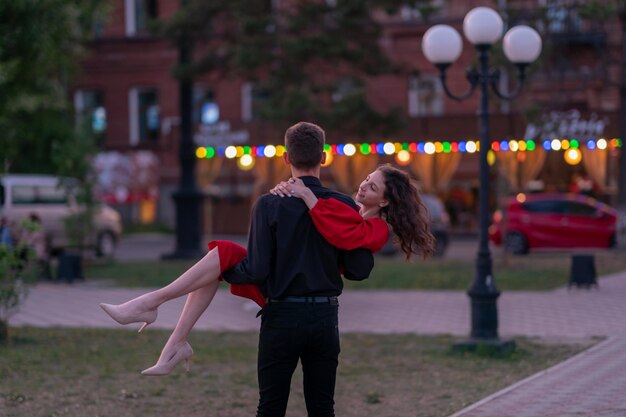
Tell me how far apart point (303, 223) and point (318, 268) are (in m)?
0.23

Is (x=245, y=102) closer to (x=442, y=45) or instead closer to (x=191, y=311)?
(x=442, y=45)

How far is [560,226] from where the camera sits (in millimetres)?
27781

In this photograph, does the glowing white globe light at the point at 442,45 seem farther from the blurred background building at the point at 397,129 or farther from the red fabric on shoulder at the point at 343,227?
the blurred background building at the point at 397,129

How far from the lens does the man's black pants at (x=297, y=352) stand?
5.19 m

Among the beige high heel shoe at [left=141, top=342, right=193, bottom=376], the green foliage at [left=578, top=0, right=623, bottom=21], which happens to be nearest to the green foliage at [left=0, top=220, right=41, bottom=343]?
the beige high heel shoe at [left=141, top=342, right=193, bottom=376]

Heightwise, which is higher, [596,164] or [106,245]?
[596,164]

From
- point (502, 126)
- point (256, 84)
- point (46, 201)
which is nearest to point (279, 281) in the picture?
point (256, 84)

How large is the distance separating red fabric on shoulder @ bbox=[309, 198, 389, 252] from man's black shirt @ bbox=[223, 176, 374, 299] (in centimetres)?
8

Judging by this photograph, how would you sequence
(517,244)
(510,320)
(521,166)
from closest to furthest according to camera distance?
(510,320) < (517,244) < (521,166)

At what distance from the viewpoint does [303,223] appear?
5219 mm

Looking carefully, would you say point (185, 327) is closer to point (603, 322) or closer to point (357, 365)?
point (357, 365)

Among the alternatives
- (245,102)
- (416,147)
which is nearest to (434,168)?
(416,147)

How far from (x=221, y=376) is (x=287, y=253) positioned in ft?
16.5

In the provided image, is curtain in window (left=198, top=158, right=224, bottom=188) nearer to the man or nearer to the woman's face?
the woman's face
